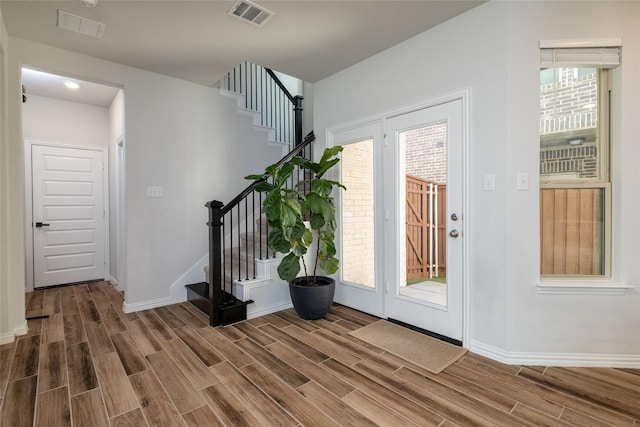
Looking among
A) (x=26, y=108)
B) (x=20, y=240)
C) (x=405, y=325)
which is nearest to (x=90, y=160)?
(x=26, y=108)

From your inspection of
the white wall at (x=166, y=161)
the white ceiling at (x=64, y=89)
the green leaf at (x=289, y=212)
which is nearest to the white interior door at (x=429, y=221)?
the green leaf at (x=289, y=212)

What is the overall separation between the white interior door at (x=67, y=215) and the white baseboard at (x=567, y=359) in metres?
5.33

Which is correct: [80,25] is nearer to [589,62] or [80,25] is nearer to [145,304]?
[145,304]

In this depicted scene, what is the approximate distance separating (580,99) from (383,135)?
1498 mm

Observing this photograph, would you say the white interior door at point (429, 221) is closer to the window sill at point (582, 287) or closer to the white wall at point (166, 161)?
the window sill at point (582, 287)

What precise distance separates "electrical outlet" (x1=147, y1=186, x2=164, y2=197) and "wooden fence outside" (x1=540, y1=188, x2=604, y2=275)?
3.74 m

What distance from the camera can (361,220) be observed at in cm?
329

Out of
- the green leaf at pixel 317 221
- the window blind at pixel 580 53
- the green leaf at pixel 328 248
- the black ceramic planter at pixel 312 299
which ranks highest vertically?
the window blind at pixel 580 53

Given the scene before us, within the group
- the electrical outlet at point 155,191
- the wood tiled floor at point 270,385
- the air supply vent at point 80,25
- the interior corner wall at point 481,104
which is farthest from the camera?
the electrical outlet at point 155,191

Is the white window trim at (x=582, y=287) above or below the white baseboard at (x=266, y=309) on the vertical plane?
above

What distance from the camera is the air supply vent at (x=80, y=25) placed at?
7.95 feet

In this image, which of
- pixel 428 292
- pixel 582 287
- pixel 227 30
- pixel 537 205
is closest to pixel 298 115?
pixel 227 30

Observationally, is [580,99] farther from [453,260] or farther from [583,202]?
[453,260]

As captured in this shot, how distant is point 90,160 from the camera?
15.2 feet
